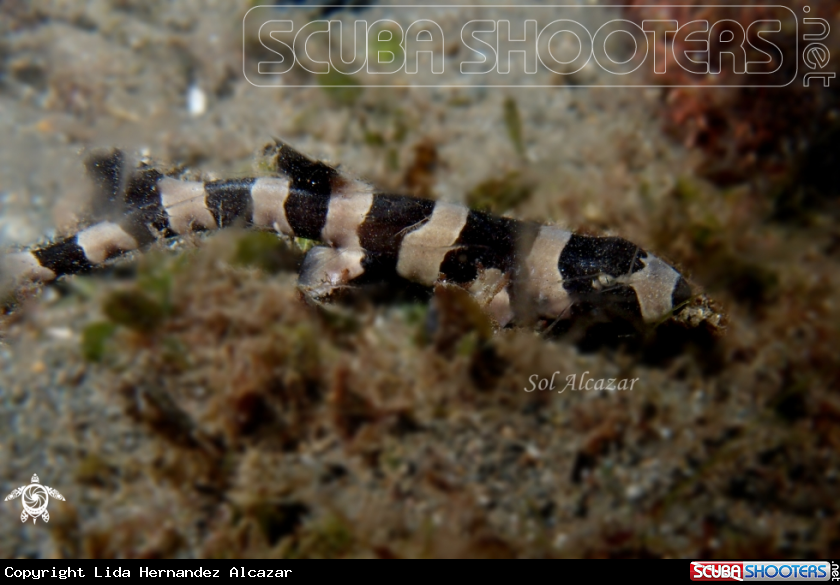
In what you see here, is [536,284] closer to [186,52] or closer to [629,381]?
[629,381]

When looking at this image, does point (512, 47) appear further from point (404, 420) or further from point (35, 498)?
point (35, 498)

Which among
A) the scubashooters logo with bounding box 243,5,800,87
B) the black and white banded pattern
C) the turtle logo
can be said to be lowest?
the turtle logo

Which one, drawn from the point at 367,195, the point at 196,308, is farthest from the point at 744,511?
the point at 196,308

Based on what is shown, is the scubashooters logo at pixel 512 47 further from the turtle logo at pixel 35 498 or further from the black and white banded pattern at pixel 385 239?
the turtle logo at pixel 35 498

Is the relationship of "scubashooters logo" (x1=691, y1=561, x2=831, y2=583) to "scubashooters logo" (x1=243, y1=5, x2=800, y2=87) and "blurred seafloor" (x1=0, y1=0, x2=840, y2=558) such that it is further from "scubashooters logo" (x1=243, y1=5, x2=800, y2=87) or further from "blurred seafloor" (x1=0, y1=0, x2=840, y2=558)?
"scubashooters logo" (x1=243, y1=5, x2=800, y2=87)

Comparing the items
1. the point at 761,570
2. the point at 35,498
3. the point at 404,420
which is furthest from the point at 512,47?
the point at 35,498

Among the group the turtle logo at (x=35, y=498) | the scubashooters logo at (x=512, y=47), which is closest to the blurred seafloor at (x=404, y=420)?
the turtle logo at (x=35, y=498)

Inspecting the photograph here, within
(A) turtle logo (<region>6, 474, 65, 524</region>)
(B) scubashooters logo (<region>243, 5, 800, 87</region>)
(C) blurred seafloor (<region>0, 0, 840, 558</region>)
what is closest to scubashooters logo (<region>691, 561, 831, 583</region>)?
(C) blurred seafloor (<region>0, 0, 840, 558</region>)
